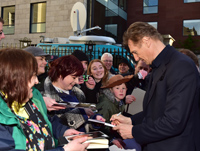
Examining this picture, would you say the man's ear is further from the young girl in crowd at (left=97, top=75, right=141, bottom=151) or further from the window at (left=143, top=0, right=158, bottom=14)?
the window at (left=143, top=0, right=158, bottom=14)

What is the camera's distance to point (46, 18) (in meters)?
17.5

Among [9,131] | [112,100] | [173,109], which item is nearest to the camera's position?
[9,131]

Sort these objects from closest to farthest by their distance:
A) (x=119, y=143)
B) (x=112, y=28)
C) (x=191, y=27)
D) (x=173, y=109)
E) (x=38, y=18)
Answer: (x=173, y=109), (x=119, y=143), (x=38, y=18), (x=112, y=28), (x=191, y=27)

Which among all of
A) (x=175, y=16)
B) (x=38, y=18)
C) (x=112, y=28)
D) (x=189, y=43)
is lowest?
(x=189, y=43)

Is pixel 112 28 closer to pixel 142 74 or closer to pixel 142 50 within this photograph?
pixel 142 74

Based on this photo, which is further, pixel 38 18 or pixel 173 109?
pixel 38 18

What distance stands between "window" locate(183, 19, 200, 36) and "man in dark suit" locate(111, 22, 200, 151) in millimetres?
22129

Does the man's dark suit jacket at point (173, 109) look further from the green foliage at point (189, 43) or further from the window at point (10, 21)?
the green foliage at point (189, 43)

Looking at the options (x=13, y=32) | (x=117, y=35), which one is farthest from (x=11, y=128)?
(x=117, y=35)

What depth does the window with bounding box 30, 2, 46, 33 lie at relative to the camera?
17906 millimetres

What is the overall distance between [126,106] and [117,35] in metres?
18.9

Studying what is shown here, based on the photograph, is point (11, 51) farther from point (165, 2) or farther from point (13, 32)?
point (165, 2)

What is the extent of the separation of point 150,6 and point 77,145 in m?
24.2

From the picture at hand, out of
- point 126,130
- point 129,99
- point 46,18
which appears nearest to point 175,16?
point 46,18
